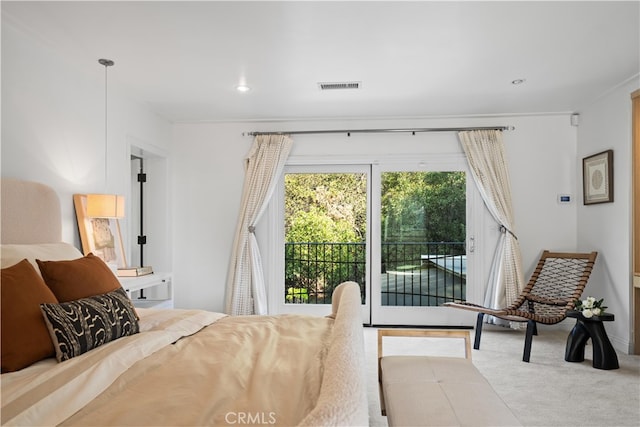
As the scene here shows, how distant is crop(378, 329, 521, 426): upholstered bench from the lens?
1.59m

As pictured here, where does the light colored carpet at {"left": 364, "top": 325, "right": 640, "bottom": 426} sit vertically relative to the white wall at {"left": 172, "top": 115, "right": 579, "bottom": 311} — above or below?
below

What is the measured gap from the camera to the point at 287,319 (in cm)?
224

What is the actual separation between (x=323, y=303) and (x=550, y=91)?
130 inches

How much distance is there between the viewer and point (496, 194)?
4625 millimetres

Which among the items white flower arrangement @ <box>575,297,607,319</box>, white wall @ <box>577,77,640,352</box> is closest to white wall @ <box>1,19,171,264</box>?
white flower arrangement @ <box>575,297,607,319</box>

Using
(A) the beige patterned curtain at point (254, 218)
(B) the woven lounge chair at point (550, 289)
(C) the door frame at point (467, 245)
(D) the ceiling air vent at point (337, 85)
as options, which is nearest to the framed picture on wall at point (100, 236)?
(A) the beige patterned curtain at point (254, 218)

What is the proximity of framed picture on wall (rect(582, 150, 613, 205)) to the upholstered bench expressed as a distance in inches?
114

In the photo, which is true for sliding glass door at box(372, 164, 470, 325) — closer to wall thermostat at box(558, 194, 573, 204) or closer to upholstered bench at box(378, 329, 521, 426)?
wall thermostat at box(558, 194, 573, 204)

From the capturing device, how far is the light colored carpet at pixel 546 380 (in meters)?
2.45

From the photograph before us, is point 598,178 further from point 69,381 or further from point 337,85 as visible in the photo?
point 69,381

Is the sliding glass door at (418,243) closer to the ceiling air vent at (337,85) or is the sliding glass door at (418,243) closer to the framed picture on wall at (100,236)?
the ceiling air vent at (337,85)

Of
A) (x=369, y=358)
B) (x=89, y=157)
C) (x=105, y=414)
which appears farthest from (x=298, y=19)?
(x=369, y=358)

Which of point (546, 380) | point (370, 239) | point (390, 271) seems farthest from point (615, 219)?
point (370, 239)

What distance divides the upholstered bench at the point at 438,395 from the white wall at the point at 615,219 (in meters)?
2.53
